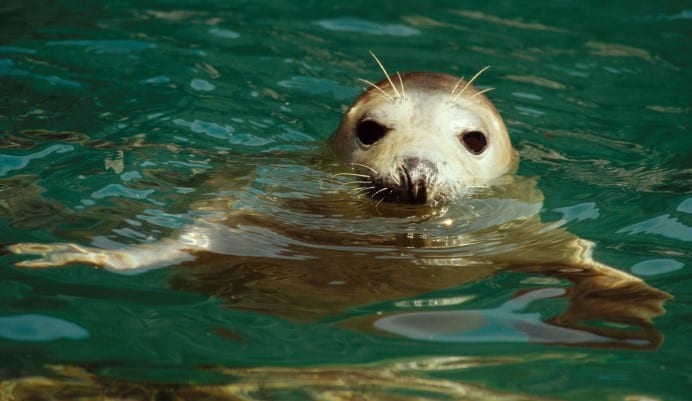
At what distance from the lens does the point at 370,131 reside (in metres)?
5.17

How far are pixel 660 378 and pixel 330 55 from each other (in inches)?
179

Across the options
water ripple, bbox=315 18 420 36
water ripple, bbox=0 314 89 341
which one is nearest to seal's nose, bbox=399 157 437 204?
water ripple, bbox=0 314 89 341

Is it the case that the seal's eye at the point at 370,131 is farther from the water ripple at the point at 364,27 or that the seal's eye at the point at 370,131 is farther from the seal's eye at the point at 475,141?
the water ripple at the point at 364,27

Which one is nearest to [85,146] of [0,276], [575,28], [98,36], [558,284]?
[0,276]

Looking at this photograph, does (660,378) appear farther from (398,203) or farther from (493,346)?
(398,203)

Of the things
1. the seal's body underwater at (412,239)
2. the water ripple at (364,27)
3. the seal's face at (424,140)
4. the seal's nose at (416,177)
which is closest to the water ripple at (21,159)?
the seal's body underwater at (412,239)

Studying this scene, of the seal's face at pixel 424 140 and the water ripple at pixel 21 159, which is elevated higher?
the seal's face at pixel 424 140

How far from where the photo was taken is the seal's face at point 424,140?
4.46 meters

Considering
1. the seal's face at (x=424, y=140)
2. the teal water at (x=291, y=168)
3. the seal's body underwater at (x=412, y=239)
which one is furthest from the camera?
the seal's face at (x=424, y=140)

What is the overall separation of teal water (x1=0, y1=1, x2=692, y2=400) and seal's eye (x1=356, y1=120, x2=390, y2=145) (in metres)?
0.30

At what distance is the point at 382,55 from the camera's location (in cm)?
764

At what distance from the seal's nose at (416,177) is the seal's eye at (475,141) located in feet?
2.26

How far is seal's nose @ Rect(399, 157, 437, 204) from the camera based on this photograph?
435cm

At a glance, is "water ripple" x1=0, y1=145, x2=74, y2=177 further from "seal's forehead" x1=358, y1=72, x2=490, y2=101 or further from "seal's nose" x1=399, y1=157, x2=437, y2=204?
"seal's nose" x1=399, y1=157, x2=437, y2=204
